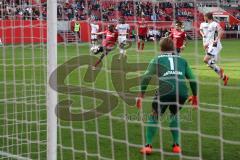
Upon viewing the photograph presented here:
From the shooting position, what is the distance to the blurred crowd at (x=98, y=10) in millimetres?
5566

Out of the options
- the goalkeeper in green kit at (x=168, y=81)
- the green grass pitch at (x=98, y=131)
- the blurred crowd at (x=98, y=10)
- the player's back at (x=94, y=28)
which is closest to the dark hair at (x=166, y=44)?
the goalkeeper in green kit at (x=168, y=81)

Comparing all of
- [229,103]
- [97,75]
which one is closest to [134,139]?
[229,103]

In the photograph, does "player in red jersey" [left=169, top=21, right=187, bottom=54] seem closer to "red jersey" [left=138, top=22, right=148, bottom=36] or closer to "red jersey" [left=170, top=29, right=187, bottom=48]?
"red jersey" [left=170, top=29, right=187, bottom=48]

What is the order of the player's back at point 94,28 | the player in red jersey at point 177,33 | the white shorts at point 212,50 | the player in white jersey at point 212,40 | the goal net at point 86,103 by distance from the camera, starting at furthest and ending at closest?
1. the white shorts at point 212,50
2. the player in white jersey at point 212,40
3. the player's back at point 94,28
4. the player in red jersey at point 177,33
5. the goal net at point 86,103

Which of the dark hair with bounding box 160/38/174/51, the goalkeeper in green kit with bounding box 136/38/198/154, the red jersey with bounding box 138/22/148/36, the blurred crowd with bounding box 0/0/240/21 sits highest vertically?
the blurred crowd with bounding box 0/0/240/21

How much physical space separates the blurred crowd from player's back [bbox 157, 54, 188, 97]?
577 mm

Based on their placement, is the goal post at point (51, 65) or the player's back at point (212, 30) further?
the player's back at point (212, 30)

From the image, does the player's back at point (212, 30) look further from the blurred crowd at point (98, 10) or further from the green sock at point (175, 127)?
the green sock at point (175, 127)

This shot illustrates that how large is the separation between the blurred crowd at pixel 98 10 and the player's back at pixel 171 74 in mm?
577

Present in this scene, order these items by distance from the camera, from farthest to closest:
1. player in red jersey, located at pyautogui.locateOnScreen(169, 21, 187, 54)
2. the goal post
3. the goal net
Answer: player in red jersey, located at pyautogui.locateOnScreen(169, 21, 187, 54) < the goal net < the goal post

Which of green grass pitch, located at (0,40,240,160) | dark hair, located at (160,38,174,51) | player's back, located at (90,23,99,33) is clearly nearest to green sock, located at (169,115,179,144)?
green grass pitch, located at (0,40,240,160)

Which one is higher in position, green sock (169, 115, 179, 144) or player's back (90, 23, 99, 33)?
player's back (90, 23, 99, 33)

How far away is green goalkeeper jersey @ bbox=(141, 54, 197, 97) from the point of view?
6559mm

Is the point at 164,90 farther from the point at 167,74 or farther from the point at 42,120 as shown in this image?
the point at 42,120
